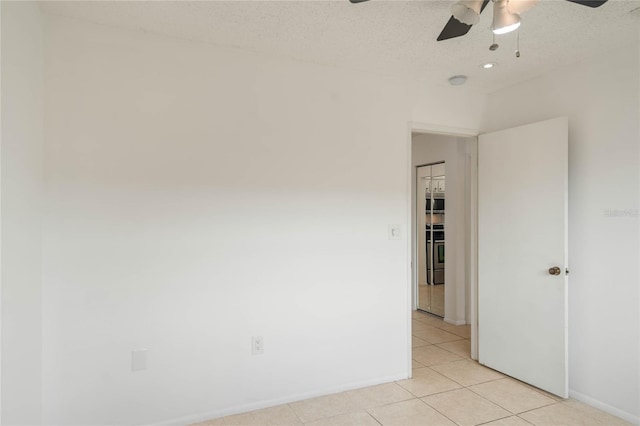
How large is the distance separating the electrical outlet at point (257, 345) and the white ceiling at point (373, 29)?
1977mm

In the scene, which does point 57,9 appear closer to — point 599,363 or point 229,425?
point 229,425

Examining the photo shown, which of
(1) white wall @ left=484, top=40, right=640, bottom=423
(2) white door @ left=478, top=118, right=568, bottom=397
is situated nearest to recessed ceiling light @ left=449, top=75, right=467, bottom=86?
(2) white door @ left=478, top=118, right=568, bottom=397

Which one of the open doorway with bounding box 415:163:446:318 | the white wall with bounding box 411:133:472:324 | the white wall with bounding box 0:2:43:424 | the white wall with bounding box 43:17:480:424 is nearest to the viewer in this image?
the white wall with bounding box 0:2:43:424

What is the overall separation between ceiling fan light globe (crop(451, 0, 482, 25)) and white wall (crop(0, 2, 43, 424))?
197 centimetres

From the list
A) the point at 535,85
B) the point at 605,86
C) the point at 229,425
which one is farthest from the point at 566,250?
the point at 229,425

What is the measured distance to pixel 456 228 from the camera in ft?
14.9

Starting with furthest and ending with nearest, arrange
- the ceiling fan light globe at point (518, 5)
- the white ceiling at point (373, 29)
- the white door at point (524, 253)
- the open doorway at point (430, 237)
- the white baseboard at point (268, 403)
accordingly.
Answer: the open doorway at point (430, 237) < the white door at point (524, 253) < the white baseboard at point (268, 403) < the white ceiling at point (373, 29) < the ceiling fan light globe at point (518, 5)

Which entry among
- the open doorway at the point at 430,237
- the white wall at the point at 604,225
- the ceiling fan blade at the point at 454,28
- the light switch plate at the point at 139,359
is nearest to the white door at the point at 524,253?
the white wall at the point at 604,225

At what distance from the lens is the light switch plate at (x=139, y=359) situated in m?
2.28

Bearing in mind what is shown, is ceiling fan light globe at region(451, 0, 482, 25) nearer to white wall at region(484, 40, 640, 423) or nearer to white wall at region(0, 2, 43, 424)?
white wall at region(484, 40, 640, 423)

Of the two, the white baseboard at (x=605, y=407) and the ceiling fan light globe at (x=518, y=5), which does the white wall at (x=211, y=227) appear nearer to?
the white baseboard at (x=605, y=407)

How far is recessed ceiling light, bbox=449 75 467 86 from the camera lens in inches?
120

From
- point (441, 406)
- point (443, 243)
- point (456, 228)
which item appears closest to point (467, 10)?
point (441, 406)

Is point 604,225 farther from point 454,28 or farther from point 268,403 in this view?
point 268,403
